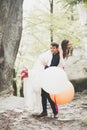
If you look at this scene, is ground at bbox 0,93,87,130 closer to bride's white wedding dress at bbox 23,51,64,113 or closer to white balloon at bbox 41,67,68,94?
bride's white wedding dress at bbox 23,51,64,113

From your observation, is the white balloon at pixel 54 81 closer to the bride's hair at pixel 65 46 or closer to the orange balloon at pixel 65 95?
the orange balloon at pixel 65 95

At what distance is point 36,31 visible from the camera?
21.6m

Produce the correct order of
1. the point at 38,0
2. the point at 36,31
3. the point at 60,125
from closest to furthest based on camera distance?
the point at 60,125 < the point at 36,31 < the point at 38,0

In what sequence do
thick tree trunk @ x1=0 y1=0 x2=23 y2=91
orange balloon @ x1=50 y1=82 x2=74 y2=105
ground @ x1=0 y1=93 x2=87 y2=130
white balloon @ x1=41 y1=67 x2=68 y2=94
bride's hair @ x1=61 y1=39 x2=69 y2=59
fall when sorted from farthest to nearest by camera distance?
thick tree trunk @ x1=0 y1=0 x2=23 y2=91 < bride's hair @ x1=61 y1=39 x2=69 y2=59 < ground @ x1=0 y1=93 x2=87 y2=130 < orange balloon @ x1=50 y1=82 x2=74 y2=105 < white balloon @ x1=41 y1=67 x2=68 y2=94

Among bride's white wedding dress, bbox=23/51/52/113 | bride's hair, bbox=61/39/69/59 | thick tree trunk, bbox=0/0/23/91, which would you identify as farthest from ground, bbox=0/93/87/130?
thick tree trunk, bbox=0/0/23/91

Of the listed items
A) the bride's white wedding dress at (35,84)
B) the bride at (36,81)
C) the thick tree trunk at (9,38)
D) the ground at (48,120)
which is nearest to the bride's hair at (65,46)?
the bride at (36,81)

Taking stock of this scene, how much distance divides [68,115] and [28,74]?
1.69 m

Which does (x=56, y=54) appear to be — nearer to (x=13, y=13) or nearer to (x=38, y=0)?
(x=13, y=13)

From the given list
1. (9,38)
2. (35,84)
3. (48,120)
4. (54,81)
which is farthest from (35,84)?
(9,38)

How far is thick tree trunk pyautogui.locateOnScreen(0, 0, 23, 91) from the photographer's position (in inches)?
608

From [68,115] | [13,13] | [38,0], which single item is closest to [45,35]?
[38,0]

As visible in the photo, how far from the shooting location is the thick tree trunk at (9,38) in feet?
50.7

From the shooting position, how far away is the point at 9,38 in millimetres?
16047

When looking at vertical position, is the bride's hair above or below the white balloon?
above
